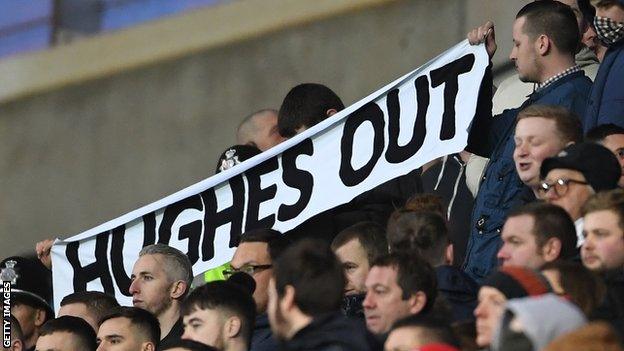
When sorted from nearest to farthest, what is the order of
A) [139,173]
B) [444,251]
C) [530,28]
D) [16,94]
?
[444,251], [530,28], [139,173], [16,94]

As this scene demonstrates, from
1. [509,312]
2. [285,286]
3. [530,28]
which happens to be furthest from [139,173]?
[509,312]

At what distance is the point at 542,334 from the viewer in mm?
5430

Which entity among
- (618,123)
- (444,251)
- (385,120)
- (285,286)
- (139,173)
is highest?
(139,173)

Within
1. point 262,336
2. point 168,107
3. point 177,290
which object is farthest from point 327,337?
point 168,107

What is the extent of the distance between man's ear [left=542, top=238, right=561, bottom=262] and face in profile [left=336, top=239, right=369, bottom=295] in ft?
4.46

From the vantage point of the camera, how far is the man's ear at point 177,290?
8891 mm

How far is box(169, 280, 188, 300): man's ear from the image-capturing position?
8891 millimetres

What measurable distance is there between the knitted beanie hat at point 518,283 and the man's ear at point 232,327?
1.58 meters

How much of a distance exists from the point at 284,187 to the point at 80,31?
659 cm

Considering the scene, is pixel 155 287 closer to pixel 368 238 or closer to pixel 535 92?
pixel 368 238

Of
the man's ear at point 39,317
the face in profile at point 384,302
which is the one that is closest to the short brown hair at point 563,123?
the face in profile at point 384,302

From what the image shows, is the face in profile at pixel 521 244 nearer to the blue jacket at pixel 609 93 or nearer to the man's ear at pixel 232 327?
the man's ear at pixel 232 327

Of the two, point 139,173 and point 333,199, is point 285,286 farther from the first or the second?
point 139,173

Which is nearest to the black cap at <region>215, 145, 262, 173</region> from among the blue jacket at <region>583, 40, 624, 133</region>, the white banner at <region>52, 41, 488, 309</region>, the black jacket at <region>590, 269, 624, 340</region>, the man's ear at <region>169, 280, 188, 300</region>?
the white banner at <region>52, 41, 488, 309</region>
